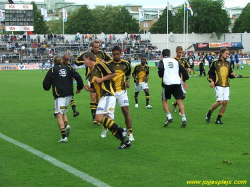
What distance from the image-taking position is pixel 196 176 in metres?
6.30

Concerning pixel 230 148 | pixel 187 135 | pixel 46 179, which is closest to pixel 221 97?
pixel 187 135

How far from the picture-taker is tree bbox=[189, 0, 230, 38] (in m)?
94.8

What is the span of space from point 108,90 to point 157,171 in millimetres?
2326

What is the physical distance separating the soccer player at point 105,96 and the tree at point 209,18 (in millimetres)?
88753

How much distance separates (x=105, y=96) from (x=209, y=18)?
90862mm

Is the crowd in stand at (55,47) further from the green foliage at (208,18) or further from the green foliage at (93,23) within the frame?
the green foliage at (93,23)

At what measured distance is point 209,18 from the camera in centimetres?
9556

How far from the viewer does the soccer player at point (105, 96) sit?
27.1ft

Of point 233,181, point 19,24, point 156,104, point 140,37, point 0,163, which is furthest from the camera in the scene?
point 140,37

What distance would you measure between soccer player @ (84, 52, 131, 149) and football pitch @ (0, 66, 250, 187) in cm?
38

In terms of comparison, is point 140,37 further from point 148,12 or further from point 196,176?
point 148,12

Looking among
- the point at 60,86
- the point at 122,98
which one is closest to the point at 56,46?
the point at 122,98

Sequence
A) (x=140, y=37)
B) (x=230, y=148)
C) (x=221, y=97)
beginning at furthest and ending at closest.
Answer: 1. (x=140, y=37)
2. (x=221, y=97)
3. (x=230, y=148)

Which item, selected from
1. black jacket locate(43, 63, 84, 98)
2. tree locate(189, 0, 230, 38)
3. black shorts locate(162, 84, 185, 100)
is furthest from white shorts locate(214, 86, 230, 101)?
tree locate(189, 0, 230, 38)
